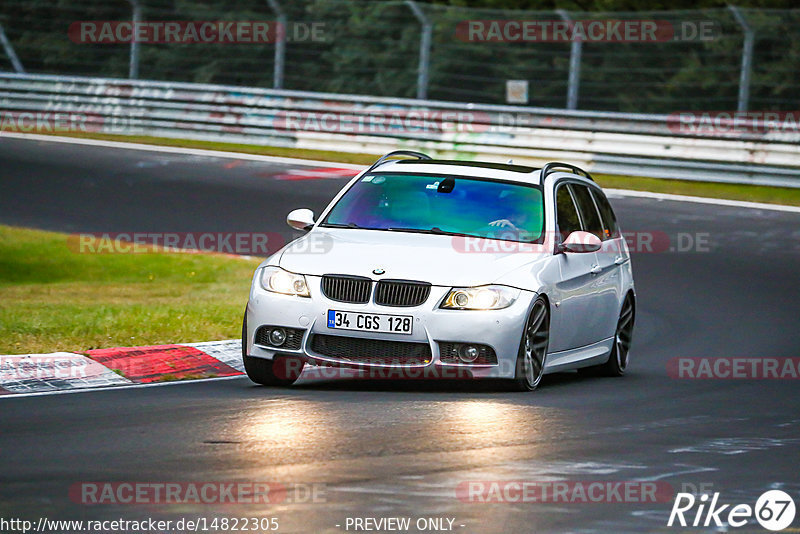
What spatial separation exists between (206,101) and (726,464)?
22847 mm

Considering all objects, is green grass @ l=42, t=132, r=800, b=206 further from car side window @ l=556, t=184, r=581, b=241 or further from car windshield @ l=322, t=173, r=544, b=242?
car windshield @ l=322, t=173, r=544, b=242

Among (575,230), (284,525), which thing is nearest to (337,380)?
(575,230)

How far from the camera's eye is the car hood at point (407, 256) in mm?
9797

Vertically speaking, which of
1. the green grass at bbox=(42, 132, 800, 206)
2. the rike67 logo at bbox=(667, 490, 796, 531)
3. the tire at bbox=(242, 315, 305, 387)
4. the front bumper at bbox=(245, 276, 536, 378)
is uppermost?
the green grass at bbox=(42, 132, 800, 206)

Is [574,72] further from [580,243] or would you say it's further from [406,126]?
[580,243]

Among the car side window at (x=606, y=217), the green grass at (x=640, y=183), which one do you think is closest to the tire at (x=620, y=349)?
the car side window at (x=606, y=217)

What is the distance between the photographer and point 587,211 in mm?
12102

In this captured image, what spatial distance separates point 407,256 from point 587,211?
2.57 metres

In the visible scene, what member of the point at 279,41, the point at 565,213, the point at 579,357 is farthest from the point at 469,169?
the point at 279,41

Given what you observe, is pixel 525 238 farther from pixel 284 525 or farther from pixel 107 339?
pixel 284 525

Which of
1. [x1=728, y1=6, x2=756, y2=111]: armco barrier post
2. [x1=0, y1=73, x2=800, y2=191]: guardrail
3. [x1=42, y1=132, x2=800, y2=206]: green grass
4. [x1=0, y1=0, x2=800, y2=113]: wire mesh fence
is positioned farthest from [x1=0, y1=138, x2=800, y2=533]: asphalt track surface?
[x1=0, y1=0, x2=800, y2=113]: wire mesh fence

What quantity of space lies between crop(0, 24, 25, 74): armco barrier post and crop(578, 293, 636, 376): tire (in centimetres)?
2185

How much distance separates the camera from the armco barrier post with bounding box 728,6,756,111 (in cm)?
2464

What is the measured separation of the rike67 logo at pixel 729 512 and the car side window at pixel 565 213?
4579mm
